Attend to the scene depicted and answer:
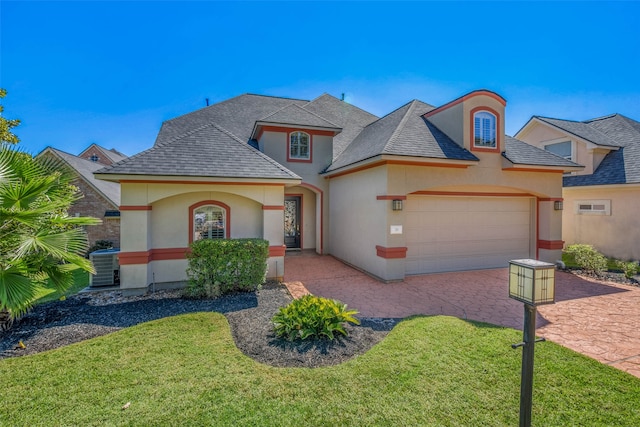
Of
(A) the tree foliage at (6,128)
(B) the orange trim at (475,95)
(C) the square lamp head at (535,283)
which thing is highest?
(B) the orange trim at (475,95)

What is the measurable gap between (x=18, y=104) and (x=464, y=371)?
1295cm

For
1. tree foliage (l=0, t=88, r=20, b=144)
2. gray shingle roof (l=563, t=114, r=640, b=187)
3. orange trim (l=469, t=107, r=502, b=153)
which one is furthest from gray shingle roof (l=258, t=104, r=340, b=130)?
gray shingle roof (l=563, t=114, r=640, b=187)

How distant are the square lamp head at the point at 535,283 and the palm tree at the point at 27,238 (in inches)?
232

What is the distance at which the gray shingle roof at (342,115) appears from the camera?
14.7m

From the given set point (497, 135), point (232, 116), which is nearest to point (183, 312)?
point (497, 135)

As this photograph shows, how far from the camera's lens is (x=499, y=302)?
704 centimetres

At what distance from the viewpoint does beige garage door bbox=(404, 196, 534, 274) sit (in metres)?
9.65

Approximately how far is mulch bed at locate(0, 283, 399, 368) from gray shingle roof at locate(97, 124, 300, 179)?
10.7 ft

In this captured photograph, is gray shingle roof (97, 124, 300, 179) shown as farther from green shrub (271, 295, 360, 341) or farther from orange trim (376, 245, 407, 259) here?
green shrub (271, 295, 360, 341)

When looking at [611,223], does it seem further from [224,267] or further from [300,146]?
[224,267]

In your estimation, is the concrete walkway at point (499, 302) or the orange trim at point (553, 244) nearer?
the concrete walkway at point (499, 302)

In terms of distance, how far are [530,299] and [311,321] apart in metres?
3.31

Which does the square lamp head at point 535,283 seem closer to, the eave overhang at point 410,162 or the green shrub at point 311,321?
the green shrub at point 311,321

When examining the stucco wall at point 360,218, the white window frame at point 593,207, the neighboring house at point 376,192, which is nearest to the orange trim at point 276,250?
the neighboring house at point 376,192
